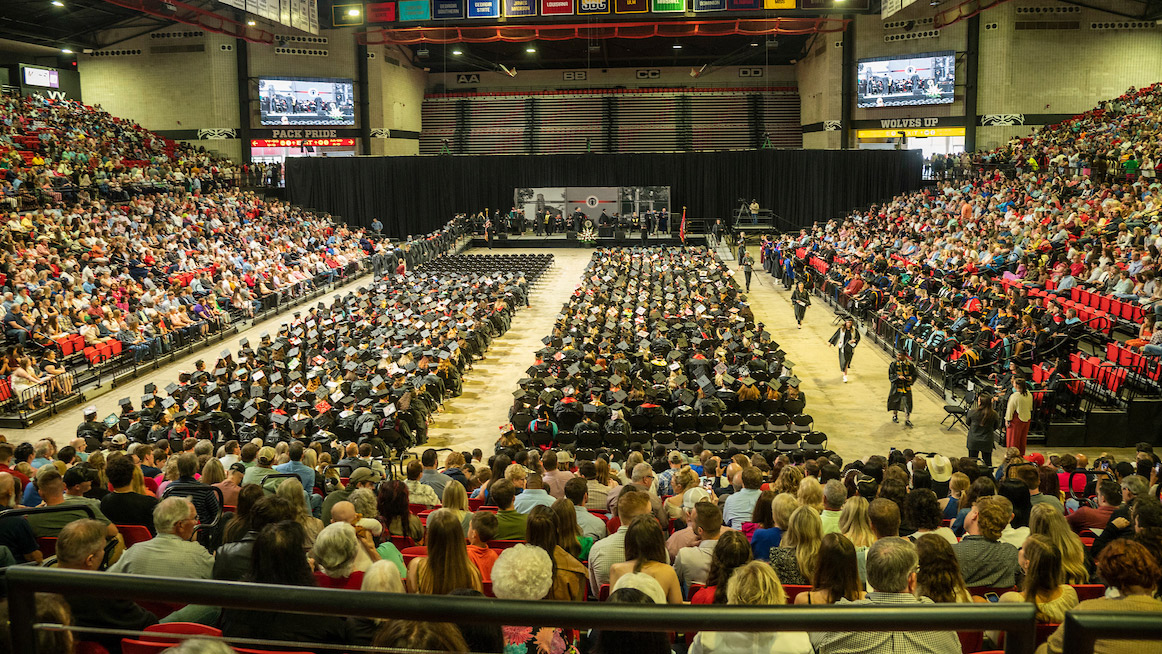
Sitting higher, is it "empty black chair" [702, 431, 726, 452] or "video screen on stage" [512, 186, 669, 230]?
"video screen on stage" [512, 186, 669, 230]

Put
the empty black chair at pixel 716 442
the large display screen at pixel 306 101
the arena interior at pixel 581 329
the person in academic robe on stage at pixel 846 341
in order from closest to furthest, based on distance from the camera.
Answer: the arena interior at pixel 581 329, the empty black chair at pixel 716 442, the person in academic robe on stage at pixel 846 341, the large display screen at pixel 306 101

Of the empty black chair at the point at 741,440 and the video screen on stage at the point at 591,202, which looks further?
the video screen on stage at the point at 591,202

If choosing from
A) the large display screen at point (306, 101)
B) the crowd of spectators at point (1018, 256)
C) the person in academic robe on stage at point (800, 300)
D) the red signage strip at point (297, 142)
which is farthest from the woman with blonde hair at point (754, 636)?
the red signage strip at point (297, 142)

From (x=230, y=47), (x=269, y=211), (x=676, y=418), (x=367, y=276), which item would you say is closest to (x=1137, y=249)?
(x=676, y=418)

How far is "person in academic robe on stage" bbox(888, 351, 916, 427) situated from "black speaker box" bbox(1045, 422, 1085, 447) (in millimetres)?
2036

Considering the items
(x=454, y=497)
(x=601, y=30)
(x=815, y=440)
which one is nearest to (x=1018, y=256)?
(x=815, y=440)

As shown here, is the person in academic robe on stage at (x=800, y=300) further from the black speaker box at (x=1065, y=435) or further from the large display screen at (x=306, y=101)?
the large display screen at (x=306, y=101)

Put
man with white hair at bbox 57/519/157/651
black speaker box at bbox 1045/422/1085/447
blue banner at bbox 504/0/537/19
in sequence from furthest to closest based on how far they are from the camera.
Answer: blue banner at bbox 504/0/537/19, black speaker box at bbox 1045/422/1085/447, man with white hair at bbox 57/519/157/651

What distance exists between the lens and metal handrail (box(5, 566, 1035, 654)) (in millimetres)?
1336

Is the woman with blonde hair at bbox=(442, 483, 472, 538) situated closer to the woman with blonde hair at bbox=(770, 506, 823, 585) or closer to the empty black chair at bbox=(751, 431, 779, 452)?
the woman with blonde hair at bbox=(770, 506, 823, 585)

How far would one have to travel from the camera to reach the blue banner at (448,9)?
3694 cm

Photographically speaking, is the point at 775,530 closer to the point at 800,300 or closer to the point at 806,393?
the point at 806,393

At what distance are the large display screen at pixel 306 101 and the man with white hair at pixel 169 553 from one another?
3807 cm

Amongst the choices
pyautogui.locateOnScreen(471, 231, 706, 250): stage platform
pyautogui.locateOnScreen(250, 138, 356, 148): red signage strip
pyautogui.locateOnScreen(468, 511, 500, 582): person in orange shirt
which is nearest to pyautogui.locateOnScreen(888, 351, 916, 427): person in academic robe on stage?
pyautogui.locateOnScreen(468, 511, 500, 582): person in orange shirt
